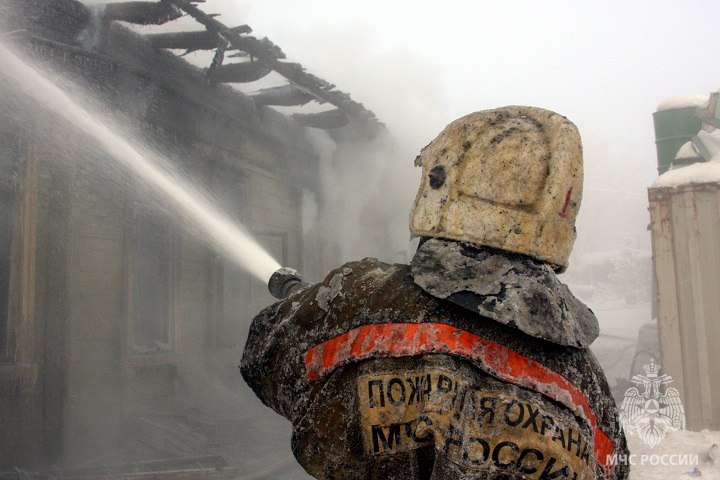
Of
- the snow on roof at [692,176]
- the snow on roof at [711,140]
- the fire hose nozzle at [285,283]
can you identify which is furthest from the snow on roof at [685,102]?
the fire hose nozzle at [285,283]

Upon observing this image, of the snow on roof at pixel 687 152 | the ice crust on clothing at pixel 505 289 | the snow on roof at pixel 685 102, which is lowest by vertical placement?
the ice crust on clothing at pixel 505 289

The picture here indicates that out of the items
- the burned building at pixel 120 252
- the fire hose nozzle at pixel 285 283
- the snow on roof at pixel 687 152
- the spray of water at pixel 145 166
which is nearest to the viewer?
the fire hose nozzle at pixel 285 283

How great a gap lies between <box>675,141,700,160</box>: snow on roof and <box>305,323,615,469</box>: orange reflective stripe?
7723 mm

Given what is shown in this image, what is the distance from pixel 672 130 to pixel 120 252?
7.92m

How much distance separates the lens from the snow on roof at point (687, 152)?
26.2 ft

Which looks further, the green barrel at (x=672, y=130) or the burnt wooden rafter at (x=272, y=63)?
the green barrel at (x=672, y=130)

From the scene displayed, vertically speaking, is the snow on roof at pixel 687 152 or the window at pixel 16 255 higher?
the snow on roof at pixel 687 152

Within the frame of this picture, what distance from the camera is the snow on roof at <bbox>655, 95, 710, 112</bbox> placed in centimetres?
841

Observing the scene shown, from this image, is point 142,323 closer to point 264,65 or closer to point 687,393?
point 264,65

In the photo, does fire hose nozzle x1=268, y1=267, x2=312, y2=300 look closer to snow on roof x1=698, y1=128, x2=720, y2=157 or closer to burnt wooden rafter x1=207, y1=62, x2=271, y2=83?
burnt wooden rafter x1=207, y1=62, x2=271, y2=83

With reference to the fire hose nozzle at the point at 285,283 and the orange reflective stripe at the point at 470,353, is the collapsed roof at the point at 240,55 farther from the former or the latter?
the orange reflective stripe at the point at 470,353

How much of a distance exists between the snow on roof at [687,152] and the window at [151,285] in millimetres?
7121

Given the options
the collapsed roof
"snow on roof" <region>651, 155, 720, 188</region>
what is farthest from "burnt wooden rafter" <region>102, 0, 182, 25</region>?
"snow on roof" <region>651, 155, 720, 188</region>

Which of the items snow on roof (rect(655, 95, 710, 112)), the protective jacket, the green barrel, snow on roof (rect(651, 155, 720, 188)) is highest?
snow on roof (rect(655, 95, 710, 112))
